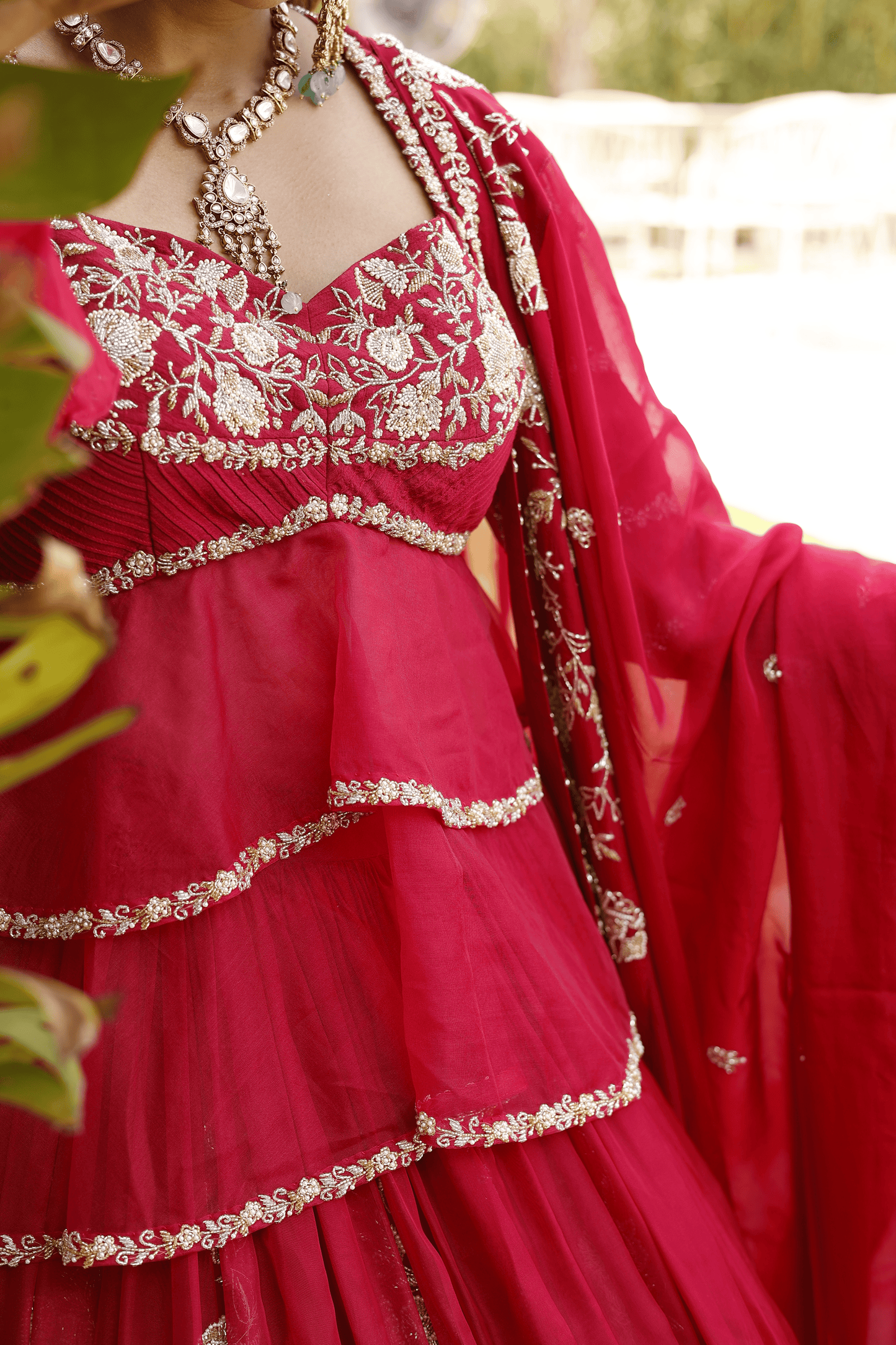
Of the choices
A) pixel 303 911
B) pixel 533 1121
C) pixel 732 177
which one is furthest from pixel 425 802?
pixel 732 177

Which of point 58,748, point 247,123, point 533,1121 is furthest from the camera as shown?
point 247,123

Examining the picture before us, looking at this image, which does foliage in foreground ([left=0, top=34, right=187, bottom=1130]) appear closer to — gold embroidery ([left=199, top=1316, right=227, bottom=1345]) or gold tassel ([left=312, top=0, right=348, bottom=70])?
gold embroidery ([left=199, top=1316, right=227, bottom=1345])

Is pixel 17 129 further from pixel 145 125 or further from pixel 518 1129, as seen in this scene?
pixel 518 1129

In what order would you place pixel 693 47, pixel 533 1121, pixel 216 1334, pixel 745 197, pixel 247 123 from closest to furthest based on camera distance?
pixel 216 1334 < pixel 533 1121 < pixel 247 123 < pixel 745 197 < pixel 693 47

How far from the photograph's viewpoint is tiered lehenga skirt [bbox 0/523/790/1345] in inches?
23.9

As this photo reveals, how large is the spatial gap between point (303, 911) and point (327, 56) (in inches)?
23.8

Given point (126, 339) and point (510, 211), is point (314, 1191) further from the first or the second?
point (510, 211)

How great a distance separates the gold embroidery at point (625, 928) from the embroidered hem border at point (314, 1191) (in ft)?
0.58

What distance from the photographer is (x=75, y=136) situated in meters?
0.19

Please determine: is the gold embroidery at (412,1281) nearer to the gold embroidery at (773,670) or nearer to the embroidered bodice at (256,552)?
the embroidered bodice at (256,552)

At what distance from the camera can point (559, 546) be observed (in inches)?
35.8

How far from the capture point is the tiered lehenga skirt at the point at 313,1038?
23.9 inches

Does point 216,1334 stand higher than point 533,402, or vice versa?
point 533,402

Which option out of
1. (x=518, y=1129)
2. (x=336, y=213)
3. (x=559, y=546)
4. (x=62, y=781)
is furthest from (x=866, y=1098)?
(x=336, y=213)
